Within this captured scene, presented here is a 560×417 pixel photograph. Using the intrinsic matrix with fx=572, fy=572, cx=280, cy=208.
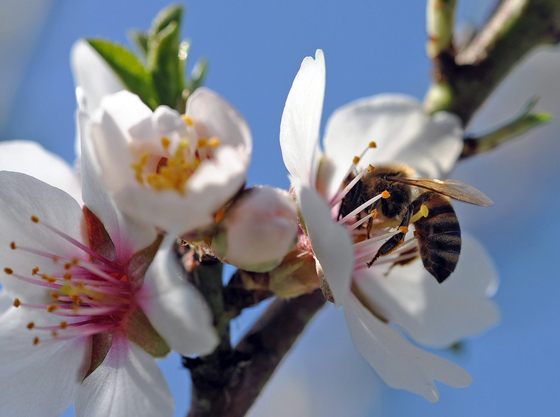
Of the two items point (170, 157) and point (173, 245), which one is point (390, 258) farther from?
point (170, 157)

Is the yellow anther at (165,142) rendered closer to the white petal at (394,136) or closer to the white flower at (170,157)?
the white flower at (170,157)

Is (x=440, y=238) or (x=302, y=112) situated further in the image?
(x=440, y=238)

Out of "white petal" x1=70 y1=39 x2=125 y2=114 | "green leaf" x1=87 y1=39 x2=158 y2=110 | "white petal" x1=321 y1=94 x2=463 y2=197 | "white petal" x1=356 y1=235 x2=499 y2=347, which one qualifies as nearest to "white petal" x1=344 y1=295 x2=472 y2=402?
"white petal" x1=356 y1=235 x2=499 y2=347

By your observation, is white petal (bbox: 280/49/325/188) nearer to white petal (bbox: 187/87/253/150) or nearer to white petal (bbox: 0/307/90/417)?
white petal (bbox: 187/87/253/150)

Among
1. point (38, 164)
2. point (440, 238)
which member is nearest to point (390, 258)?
point (440, 238)

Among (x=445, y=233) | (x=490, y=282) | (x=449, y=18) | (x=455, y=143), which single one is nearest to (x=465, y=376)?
(x=445, y=233)

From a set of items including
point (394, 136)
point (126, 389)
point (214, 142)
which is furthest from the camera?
point (394, 136)

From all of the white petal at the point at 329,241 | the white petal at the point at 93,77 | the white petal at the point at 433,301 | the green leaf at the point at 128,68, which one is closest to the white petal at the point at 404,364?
the white petal at the point at 329,241
